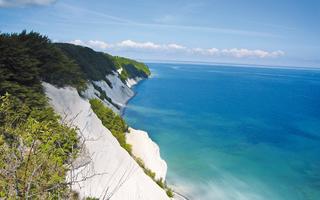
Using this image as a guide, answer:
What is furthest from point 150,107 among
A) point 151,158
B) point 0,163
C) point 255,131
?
point 0,163

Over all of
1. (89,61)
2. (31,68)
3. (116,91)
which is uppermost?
(89,61)

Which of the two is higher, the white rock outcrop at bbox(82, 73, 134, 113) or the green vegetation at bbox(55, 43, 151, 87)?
the green vegetation at bbox(55, 43, 151, 87)

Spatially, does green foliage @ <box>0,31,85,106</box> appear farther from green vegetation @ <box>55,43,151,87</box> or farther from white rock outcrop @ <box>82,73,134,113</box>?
white rock outcrop @ <box>82,73,134,113</box>

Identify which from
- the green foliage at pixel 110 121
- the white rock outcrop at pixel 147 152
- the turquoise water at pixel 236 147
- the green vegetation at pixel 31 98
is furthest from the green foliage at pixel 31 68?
the turquoise water at pixel 236 147

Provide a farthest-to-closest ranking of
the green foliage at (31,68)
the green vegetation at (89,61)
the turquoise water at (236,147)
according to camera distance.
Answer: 1. the green vegetation at (89,61)
2. the turquoise water at (236,147)
3. the green foliage at (31,68)

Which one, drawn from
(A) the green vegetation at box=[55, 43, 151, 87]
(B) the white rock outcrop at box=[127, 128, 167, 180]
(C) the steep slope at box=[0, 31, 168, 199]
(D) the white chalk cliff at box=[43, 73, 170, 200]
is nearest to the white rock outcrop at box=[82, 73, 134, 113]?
(A) the green vegetation at box=[55, 43, 151, 87]

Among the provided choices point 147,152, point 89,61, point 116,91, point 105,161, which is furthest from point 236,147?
point 89,61

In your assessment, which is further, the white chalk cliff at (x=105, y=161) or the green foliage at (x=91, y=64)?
the green foliage at (x=91, y=64)

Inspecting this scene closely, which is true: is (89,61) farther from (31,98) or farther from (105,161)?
(105,161)

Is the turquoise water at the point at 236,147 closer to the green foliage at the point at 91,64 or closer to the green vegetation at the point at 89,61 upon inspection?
the green foliage at the point at 91,64
